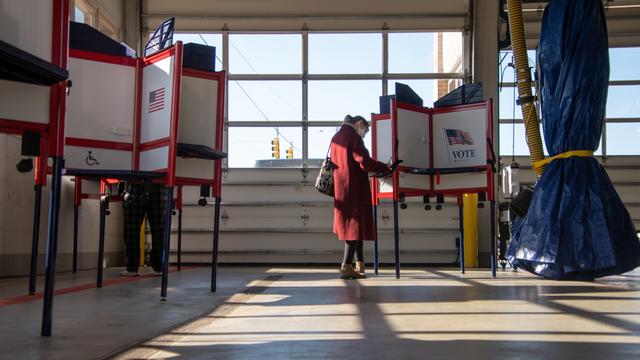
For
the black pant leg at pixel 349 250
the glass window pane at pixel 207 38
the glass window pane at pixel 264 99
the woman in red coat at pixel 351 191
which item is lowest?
the black pant leg at pixel 349 250

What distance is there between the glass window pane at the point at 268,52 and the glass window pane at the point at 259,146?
1.03 metres

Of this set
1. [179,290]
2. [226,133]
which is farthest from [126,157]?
[226,133]

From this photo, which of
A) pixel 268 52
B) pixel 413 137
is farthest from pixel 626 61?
pixel 268 52

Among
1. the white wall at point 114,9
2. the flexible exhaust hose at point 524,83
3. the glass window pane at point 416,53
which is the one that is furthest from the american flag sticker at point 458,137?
the white wall at point 114,9

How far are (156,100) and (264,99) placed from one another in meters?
6.05

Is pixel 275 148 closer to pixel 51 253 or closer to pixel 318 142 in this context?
pixel 318 142

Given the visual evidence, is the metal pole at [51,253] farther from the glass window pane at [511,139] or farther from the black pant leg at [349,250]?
the glass window pane at [511,139]

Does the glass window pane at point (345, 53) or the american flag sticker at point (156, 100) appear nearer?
the american flag sticker at point (156, 100)

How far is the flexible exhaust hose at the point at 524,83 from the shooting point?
7.64m

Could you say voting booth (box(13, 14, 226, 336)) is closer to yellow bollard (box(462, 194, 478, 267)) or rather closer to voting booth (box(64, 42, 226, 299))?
voting booth (box(64, 42, 226, 299))

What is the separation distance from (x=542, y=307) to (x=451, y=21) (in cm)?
780

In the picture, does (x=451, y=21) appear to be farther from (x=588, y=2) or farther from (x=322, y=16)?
(x=588, y=2)

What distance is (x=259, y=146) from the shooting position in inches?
451

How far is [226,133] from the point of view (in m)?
11.5
